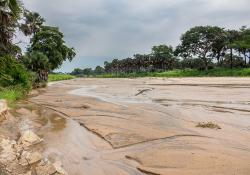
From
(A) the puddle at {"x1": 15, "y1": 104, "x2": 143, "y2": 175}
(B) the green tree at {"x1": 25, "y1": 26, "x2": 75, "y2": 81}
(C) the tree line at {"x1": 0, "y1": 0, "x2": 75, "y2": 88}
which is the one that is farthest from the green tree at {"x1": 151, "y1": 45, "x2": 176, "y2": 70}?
(A) the puddle at {"x1": 15, "y1": 104, "x2": 143, "y2": 175}

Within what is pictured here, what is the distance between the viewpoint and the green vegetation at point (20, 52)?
1780cm

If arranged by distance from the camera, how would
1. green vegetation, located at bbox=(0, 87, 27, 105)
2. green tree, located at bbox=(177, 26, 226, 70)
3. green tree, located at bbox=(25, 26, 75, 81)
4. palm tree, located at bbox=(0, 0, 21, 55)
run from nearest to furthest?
palm tree, located at bbox=(0, 0, 21, 55)
green vegetation, located at bbox=(0, 87, 27, 105)
green tree, located at bbox=(25, 26, 75, 81)
green tree, located at bbox=(177, 26, 226, 70)

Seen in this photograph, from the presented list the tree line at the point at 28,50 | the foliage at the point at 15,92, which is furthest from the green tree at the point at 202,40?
the foliage at the point at 15,92

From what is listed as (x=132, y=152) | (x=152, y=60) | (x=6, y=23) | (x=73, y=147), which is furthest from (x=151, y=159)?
(x=152, y=60)

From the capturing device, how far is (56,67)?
54.7 m

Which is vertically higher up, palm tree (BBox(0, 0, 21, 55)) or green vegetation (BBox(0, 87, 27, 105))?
palm tree (BBox(0, 0, 21, 55))

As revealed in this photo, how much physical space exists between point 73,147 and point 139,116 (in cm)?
526

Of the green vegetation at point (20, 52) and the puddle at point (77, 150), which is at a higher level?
the green vegetation at point (20, 52)

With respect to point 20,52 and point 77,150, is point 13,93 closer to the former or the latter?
point 20,52

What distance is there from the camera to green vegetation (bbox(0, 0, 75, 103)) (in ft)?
58.4

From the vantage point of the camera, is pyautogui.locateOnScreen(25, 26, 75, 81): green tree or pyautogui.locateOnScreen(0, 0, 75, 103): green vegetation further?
pyautogui.locateOnScreen(25, 26, 75, 81): green tree

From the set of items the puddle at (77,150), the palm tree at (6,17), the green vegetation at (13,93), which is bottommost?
the puddle at (77,150)

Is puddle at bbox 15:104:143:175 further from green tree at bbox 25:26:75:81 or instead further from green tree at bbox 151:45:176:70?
green tree at bbox 151:45:176:70

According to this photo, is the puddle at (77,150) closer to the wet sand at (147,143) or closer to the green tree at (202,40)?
the wet sand at (147,143)
